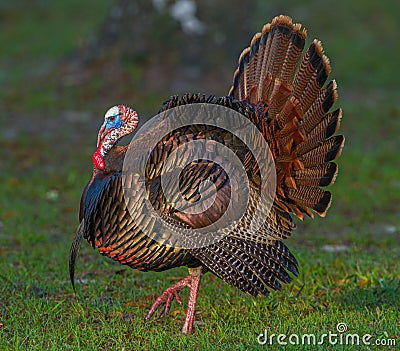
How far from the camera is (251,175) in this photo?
191 inches

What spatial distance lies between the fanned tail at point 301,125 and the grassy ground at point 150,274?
82 centimetres

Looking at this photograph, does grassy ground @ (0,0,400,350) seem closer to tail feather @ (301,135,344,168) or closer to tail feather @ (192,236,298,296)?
tail feather @ (192,236,298,296)

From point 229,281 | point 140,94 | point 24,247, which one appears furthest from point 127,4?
point 229,281

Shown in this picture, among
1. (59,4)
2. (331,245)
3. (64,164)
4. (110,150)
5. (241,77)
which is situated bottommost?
(59,4)

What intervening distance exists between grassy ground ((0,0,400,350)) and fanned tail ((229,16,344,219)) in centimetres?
82

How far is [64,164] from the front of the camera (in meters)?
9.19

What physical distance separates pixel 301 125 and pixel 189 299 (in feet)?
4.67

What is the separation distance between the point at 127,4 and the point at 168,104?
732 cm

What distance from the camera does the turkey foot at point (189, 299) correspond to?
467cm

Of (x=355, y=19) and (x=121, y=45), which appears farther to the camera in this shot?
(x=355, y=19)

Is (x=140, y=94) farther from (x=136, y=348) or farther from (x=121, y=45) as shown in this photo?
(x=136, y=348)

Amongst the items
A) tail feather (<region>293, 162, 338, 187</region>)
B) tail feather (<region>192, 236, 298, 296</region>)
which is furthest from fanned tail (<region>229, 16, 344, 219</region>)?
tail feather (<region>192, 236, 298, 296</region>)

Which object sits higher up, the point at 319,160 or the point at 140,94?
the point at 319,160

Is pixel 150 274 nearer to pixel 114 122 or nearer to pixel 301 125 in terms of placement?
pixel 114 122
